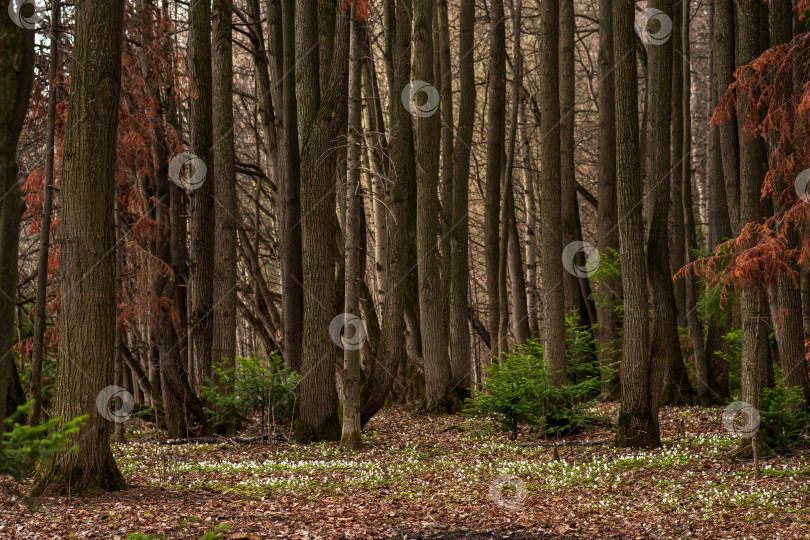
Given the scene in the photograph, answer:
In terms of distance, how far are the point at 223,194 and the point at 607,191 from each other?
816 centimetres

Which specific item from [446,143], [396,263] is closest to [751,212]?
[396,263]

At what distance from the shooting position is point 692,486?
766cm

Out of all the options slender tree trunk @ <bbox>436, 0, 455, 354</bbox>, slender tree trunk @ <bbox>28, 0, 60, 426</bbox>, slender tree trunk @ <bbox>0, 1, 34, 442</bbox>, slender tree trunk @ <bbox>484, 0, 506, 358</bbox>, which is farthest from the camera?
slender tree trunk @ <bbox>436, 0, 455, 354</bbox>

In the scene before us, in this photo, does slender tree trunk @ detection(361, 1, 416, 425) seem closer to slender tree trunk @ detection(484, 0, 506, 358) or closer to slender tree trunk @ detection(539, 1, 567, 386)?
slender tree trunk @ detection(539, 1, 567, 386)

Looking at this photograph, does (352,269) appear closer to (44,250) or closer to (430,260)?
(44,250)

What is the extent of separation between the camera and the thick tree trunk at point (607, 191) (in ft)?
50.6

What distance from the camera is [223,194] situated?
12055 millimetres

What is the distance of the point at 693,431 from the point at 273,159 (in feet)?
31.6

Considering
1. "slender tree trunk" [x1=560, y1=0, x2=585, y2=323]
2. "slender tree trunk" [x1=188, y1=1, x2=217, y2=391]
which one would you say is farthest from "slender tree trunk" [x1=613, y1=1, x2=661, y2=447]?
"slender tree trunk" [x1=188, y1=1, x2=217, y2=391]

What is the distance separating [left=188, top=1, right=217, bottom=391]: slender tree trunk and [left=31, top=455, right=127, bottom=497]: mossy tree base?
4280 millimetres

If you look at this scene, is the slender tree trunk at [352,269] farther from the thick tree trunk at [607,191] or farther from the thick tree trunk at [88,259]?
the thick tree trunk at [607,191]

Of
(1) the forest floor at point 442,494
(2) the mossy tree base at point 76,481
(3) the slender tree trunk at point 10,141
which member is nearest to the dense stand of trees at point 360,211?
(2) the mossy tree base at point 76,481

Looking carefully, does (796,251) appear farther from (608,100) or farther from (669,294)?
(608,100)

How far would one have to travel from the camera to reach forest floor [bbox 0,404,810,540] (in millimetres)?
6113
